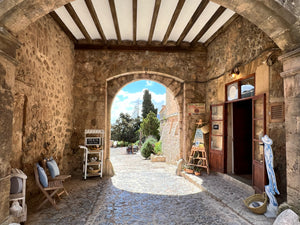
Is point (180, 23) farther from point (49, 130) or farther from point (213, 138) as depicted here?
point (49, 130)

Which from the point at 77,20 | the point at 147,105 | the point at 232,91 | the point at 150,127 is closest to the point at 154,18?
the point at 77,20

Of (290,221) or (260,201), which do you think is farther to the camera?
(260,201)

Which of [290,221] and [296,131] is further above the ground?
[296,131]

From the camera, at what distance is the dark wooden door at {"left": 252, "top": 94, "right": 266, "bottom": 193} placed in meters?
3.43

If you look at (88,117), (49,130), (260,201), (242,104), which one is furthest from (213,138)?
(49,130)

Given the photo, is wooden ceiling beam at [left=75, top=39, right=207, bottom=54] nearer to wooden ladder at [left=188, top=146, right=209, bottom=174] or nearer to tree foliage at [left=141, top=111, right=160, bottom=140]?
wooden ladder at [left=188, top=146, right=209, bottom=174]

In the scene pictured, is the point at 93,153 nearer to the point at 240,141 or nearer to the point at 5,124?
the point at 5,124

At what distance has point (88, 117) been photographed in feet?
18.0

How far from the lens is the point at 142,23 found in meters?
4.53

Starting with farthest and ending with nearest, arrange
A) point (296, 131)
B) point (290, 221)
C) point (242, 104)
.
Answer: point (242, 104) → point (296, 131) → point (290, 221)

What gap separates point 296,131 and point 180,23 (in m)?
3.40

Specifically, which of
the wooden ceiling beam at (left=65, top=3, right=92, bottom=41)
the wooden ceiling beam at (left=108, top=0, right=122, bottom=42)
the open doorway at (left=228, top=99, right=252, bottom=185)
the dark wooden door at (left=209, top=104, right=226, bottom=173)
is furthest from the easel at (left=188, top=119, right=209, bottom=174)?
the wooden ceiling beam at (left=65, top=3, right=92, bottom=41)

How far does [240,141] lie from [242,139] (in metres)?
0.07

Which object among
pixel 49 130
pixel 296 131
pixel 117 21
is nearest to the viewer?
pixel 296 131
